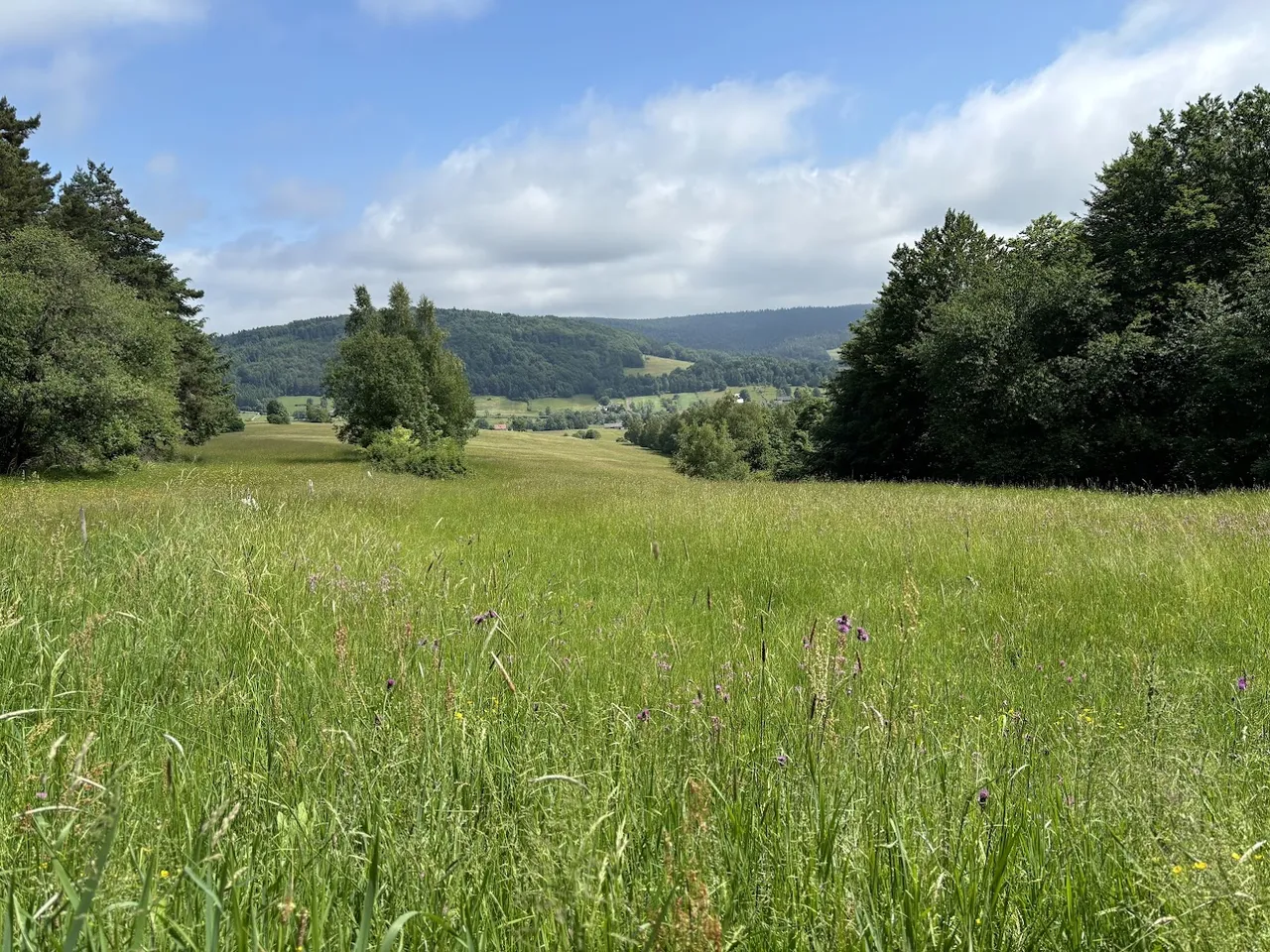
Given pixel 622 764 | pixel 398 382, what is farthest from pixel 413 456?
pixel 622 764

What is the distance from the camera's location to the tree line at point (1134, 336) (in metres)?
22.2

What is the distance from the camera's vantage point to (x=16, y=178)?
1209 inches

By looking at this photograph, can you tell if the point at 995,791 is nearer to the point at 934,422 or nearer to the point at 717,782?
the point at 717,782

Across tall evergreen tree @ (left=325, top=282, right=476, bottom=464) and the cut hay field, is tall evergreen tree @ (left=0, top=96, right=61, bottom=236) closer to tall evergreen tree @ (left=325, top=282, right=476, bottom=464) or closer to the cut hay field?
tall evergreen tree @ (left=325, top=282, right=476, bottom=464)

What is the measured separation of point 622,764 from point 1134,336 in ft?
95.7

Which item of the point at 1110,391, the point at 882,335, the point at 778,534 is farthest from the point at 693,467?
the point at 778,534

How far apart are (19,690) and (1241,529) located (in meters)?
10.3

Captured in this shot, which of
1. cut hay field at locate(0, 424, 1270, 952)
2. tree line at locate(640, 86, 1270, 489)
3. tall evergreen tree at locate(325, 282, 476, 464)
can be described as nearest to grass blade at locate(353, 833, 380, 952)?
cut hay field at locate(0, 424, 1270, 952)

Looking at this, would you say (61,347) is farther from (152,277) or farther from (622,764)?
(622,764)

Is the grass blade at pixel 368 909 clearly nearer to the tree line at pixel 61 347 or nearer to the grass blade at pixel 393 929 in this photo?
the grass blade at pixel 393 929

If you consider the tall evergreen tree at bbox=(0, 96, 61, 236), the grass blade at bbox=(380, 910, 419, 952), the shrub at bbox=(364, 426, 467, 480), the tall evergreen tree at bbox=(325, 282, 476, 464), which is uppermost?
the tall evergreen tree at bbox=(0, 96, 61, 236)

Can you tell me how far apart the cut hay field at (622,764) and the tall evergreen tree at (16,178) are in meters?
35.4

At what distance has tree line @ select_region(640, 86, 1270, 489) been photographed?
874 inches

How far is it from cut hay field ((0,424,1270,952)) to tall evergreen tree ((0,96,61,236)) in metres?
35.4
